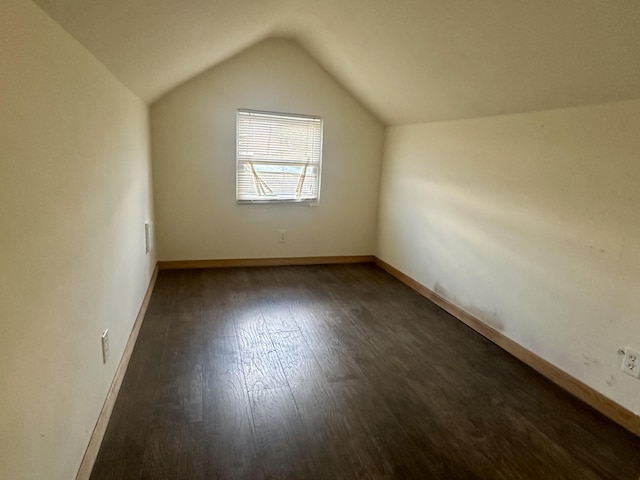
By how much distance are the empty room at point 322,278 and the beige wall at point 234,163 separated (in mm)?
29

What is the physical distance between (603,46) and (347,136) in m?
2.72

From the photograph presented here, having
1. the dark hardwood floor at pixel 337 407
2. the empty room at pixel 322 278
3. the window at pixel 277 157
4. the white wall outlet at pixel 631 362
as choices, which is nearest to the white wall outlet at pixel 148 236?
the empty room at pixel 322 278

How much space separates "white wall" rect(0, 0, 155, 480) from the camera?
91 centimetres

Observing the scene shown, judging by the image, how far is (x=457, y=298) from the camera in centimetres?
312

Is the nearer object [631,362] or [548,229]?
[631,362]

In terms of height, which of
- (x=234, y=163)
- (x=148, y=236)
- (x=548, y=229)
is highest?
(x=234, y=163)

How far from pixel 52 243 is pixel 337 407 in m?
1.45

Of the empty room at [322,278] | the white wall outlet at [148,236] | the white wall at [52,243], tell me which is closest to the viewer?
the white wall at [52,243]

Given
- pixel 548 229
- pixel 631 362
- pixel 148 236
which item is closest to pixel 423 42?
pixel 548 229

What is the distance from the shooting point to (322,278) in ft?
12.8

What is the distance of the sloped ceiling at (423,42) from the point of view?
148cm

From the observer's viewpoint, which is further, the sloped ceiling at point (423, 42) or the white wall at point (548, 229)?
the white wall at point (548, 229)

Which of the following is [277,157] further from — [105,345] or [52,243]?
[52,243]

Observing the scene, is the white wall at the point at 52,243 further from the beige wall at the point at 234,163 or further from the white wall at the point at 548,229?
the white wall at the point at 548,229
